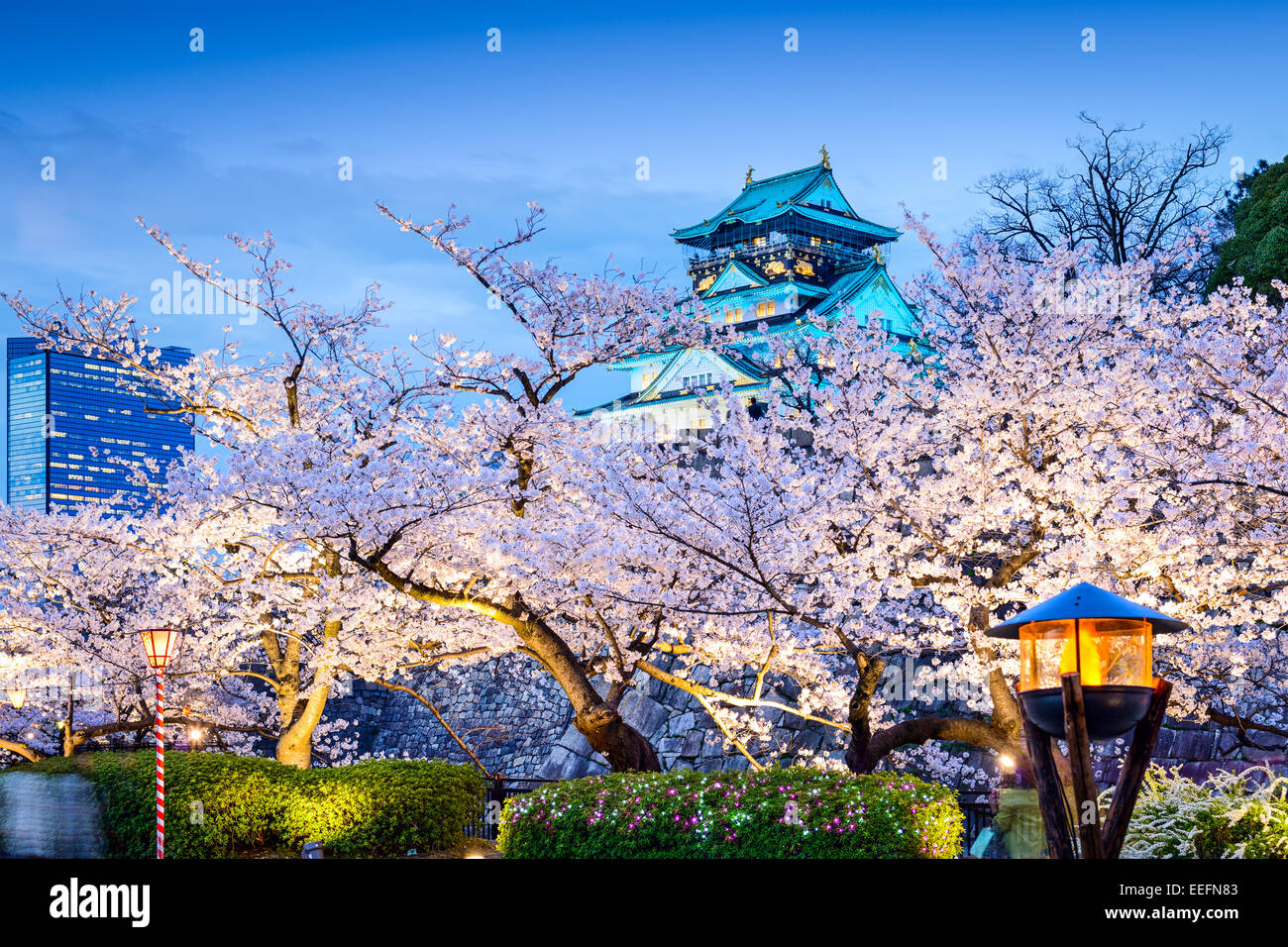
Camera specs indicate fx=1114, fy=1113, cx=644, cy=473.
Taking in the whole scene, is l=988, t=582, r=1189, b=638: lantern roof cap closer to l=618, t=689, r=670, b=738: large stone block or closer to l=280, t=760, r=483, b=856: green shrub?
l=280, t=760, r=483, b=856: green shrub

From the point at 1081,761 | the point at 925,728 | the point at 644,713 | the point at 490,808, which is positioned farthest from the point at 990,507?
the point at 644,713

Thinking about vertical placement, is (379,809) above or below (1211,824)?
below

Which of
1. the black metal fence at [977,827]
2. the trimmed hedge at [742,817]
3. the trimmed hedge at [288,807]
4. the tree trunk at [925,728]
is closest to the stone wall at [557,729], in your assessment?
the black metal fence at [977,827]

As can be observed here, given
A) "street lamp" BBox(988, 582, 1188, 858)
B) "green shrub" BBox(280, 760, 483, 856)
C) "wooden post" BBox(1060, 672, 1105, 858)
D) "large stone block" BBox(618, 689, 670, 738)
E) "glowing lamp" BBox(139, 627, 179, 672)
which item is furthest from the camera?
"large stone block" BBox(618, 689, 670, 738)

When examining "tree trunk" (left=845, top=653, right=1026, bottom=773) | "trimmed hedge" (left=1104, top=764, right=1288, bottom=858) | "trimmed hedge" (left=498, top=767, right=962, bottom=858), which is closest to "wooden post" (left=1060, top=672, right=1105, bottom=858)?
"trimmed hedge" (left=1104, top=764, right=1288, bottom=858)

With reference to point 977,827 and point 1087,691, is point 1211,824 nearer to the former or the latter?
point 1087,691

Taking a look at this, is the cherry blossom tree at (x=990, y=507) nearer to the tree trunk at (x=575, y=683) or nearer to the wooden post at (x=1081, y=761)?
the tree trunk at (x=575, y=683)
